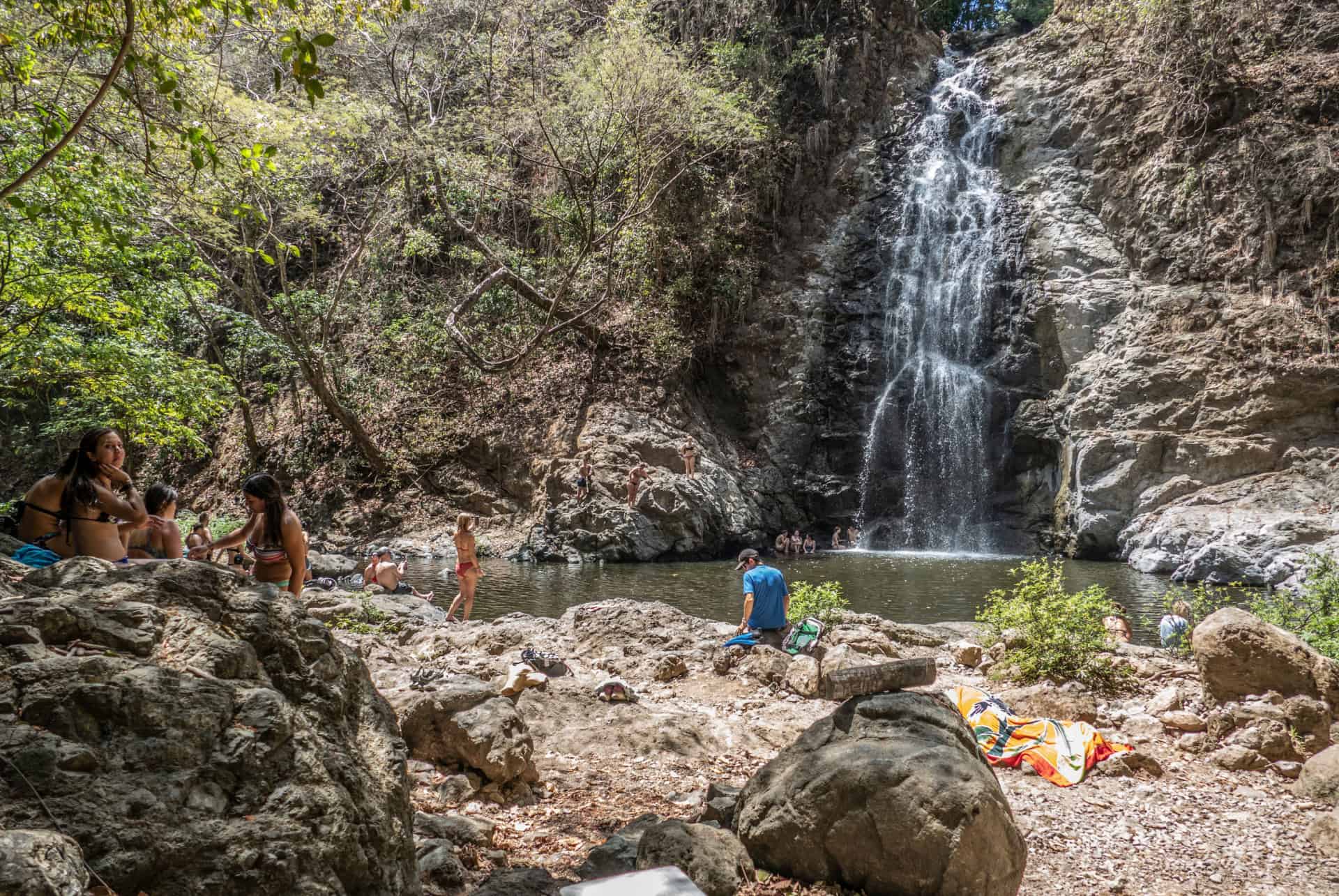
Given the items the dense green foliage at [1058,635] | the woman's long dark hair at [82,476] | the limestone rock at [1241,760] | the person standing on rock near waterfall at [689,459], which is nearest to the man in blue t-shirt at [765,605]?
the dense green foliage at [1058,635]

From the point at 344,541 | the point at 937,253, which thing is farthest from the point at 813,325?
the point at 344,541

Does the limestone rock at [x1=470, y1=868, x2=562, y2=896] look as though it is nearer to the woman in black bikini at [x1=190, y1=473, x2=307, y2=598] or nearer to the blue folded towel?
the woman in black bikini at [x1=190, y1=473, x2=307, y2=598]

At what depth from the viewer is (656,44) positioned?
61.0ft

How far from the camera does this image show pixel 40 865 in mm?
1391

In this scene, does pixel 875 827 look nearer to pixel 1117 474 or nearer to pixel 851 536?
pixel 1117 474

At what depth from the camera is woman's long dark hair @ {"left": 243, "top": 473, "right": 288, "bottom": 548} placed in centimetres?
446

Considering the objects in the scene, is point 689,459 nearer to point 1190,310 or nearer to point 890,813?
point 1190,310

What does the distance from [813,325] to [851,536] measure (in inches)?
254

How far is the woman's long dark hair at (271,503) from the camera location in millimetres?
4457

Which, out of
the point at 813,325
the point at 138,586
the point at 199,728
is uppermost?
the point at 813,325

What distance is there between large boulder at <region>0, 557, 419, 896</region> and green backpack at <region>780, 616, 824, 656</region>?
5160mm

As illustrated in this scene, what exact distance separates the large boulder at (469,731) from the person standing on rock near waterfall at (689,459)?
13806 mm

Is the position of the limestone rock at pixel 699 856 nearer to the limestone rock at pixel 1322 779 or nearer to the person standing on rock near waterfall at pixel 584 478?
the limestone rock at pixel 1322 779

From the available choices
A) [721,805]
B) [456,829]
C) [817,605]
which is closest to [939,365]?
[817,605]
